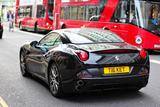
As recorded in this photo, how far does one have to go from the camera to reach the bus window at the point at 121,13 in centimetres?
1649

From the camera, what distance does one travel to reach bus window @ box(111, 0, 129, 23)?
54.1 ft

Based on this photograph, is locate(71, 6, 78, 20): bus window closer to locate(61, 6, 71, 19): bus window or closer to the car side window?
locate(61, 6, 71, 19): bus window

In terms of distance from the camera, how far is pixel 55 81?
248 inches

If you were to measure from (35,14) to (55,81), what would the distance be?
25.9 meters

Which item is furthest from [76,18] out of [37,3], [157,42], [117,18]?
[37,3]

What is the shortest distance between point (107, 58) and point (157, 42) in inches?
414

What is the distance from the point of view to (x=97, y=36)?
679cm

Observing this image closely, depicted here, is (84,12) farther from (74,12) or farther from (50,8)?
(50,8)

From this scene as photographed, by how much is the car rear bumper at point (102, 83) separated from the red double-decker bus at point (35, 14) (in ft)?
74.4

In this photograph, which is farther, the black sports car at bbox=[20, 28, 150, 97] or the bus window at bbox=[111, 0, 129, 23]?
the bus window at bbox=[111, 0, 129, 23]

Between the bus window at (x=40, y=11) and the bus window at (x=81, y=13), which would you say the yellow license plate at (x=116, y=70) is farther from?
the bus window at (x=40, y=11)

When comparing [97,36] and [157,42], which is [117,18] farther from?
[97,36]

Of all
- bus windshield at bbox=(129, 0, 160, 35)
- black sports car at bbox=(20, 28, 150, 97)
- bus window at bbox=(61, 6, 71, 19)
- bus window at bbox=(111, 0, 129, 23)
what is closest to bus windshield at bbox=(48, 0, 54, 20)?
bus window at bbox=(61, 6, 71, 19)

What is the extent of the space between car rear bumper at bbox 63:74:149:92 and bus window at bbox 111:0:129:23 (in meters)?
10.7
